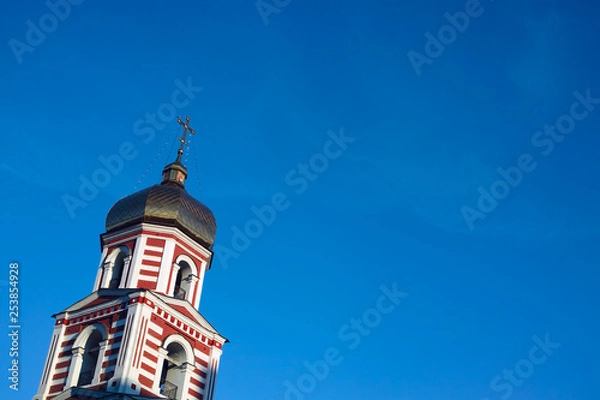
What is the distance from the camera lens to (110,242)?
36156mm

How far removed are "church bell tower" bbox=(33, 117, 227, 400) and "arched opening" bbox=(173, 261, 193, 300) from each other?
0.04m

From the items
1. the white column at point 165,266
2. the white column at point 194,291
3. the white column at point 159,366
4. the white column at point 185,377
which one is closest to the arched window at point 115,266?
the white column at point 165,266

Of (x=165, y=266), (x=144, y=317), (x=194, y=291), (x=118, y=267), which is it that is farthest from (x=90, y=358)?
(x=194, y=291)

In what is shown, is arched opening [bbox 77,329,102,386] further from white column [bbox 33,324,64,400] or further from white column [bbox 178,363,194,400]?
white column [bbox 178,363,194,400]

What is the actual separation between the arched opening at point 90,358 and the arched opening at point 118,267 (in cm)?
235

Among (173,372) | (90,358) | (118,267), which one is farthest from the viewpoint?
(118,267)

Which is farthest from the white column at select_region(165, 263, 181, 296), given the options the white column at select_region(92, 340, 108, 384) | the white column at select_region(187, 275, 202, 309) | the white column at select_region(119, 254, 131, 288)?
the white column at select_region(92, 340, 108, 384)

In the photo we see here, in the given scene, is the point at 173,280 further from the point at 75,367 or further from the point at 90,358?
the point at 75,367

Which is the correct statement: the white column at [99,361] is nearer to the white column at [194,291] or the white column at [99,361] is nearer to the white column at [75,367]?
the white column at [75,367]

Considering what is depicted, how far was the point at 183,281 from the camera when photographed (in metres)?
35.7

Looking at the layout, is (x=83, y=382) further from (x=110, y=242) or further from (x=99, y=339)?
(x=110, y=242)

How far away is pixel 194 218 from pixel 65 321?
21.8ft

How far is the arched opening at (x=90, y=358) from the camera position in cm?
3216

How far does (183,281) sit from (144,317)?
368cm
